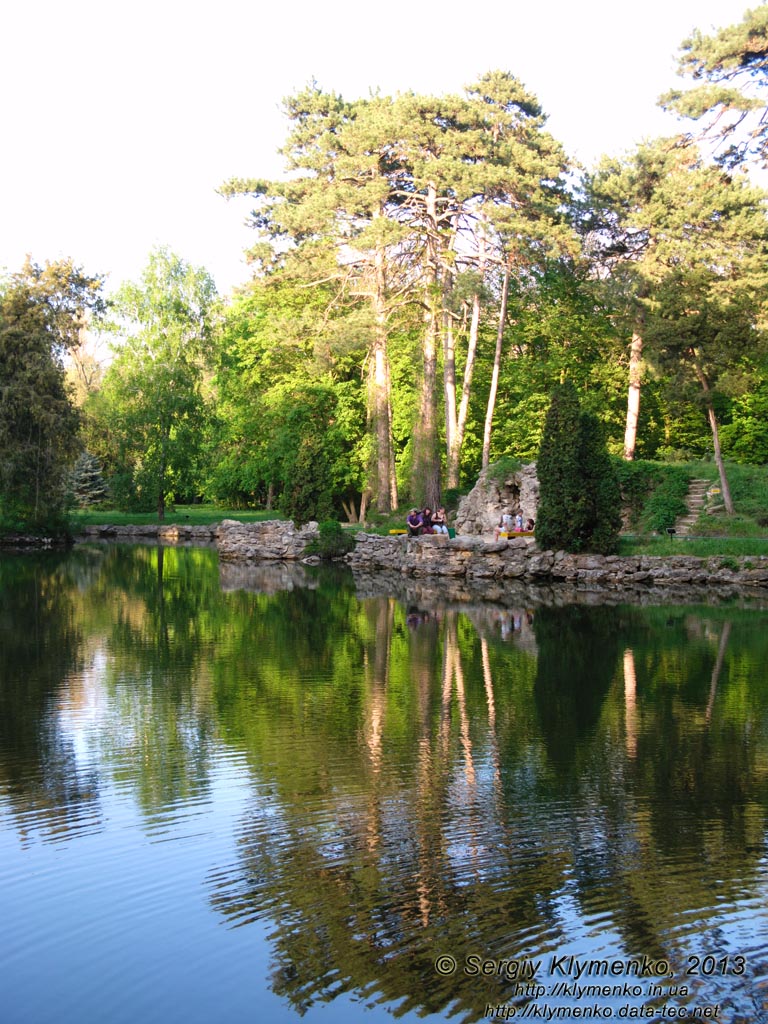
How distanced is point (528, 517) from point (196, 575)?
330 inches

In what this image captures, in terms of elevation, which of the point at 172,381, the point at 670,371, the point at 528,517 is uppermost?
the point at 172,381

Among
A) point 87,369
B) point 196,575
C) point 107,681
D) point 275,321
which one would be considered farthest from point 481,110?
point 87,369

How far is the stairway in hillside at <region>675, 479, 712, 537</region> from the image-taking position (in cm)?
2555

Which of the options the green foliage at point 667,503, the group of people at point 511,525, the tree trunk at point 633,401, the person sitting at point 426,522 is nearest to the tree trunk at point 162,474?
the person sitting at point 426,522

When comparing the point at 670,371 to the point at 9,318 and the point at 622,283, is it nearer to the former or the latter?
the point at 622,283

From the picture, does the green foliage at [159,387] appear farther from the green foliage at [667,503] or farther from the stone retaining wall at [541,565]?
the green foliage at [667,503]

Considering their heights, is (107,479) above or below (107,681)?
→ above

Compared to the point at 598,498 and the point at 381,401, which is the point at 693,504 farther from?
the point at 381,401

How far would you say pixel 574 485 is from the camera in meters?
23.4

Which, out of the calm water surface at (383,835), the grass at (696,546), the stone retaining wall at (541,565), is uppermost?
the grass at (696,546)

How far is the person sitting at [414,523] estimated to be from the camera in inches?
1080

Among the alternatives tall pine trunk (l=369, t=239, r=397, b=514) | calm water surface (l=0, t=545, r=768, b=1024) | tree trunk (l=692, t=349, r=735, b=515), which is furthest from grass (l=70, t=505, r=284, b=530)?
calm water surface (l=0, t=545, r=768, b=1024)

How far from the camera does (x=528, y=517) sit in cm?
2684

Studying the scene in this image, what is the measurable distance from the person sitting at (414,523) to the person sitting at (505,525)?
2036mm
